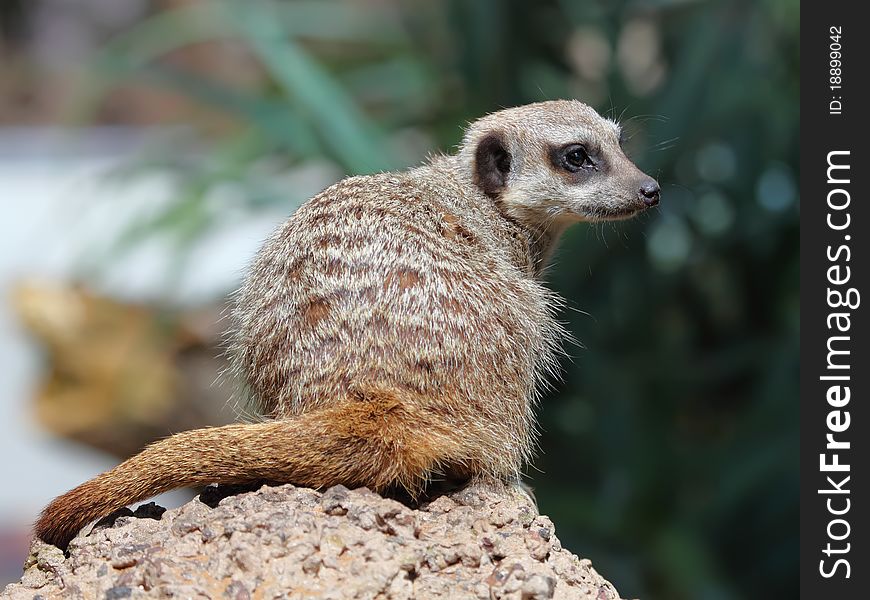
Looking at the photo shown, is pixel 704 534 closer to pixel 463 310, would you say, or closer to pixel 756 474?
pixel 756 474

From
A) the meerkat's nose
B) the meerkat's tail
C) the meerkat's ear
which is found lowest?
the meerkat's tail

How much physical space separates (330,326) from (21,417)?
473cm

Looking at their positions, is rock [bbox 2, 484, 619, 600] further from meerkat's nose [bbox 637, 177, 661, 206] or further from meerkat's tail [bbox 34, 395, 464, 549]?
meerkat's nose [bbox 637, 177, 661, 206]

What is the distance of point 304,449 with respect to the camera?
1595 mm

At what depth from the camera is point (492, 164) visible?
2322mm

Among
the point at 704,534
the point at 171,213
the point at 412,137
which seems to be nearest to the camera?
the point at 171,213

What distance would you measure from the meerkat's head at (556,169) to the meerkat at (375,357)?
0.55ft

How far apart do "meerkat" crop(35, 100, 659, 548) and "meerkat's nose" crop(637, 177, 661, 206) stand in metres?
0.28

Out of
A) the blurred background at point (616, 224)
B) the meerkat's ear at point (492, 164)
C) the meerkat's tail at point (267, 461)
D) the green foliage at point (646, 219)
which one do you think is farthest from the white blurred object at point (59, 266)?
the meerkat's tail at point (267, 461)

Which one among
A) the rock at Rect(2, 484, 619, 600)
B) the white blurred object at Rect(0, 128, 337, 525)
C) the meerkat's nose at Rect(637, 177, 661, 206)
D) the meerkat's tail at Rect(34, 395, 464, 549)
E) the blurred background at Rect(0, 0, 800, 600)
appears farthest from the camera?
the white blurred object at Rect(0, 128, 337, 525)

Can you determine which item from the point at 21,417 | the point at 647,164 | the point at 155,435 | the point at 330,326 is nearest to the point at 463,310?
the point at 330,326

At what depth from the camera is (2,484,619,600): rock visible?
146 centimetres

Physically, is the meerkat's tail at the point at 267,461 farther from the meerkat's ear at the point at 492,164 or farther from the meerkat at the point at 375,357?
the meerkat's ear at the point at 492,164

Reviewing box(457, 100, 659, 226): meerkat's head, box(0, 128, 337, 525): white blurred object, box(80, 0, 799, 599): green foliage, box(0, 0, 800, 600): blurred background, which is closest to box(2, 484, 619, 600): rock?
box(457, 100, 659, 226): meerkat's head
